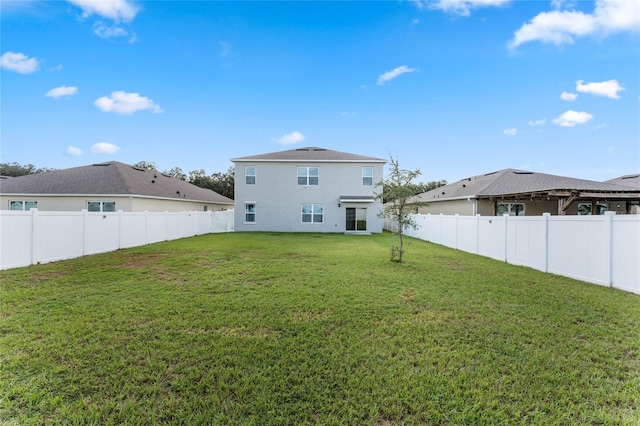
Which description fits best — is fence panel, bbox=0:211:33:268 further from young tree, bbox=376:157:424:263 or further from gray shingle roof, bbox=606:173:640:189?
gray shingle roof, bbox=606:173:640:189

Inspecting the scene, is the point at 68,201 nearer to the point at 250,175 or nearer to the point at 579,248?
the point at 250,175

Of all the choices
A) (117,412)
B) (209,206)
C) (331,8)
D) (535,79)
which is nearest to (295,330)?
(117,412)

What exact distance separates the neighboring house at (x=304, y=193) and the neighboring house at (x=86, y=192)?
6.15 m

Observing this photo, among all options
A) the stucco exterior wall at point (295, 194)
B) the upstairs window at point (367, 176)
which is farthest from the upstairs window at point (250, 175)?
the upstairs window at point (367, 176)

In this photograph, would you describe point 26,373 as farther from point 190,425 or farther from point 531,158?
point 531,158

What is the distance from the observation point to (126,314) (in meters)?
4.41

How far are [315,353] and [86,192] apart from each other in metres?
21.6

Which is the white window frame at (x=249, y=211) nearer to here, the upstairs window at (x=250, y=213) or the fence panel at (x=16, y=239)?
the upstairs window at (x=250, y=213)

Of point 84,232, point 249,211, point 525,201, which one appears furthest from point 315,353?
point 249,211

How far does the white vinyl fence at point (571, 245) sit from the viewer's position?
5859 mm

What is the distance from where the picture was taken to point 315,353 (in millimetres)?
3305

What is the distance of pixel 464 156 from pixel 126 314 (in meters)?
25.3

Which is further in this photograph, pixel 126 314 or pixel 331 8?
pixel 331 8

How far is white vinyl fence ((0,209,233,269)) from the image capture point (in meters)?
7.32
